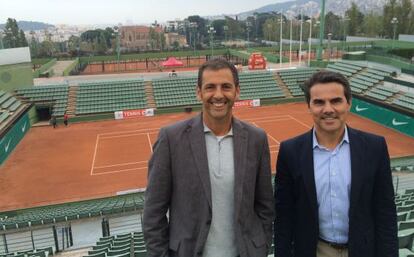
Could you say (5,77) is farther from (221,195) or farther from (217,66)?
(221,195)

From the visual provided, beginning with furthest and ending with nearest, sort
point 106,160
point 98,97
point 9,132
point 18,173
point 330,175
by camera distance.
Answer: point 98,97 < point 9,132 < point 106,160 < point 18,173 < point 330,175

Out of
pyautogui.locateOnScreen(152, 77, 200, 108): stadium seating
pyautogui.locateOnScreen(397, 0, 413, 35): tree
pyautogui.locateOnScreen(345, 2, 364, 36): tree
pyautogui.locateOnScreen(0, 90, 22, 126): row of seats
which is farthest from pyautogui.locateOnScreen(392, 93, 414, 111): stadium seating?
pyautogui.locateOnScreen(345, 2, 364, 36): tree

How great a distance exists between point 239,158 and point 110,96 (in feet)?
98.9

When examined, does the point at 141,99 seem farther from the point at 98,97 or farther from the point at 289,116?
the point at 289,116

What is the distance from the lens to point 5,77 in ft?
99.0

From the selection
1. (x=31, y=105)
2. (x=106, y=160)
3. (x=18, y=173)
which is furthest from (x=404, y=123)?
(x=31, y=105)

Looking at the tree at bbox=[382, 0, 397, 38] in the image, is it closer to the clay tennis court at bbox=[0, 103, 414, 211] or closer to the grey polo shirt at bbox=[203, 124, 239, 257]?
the clay tennis court at bbox=[0, 103, 414, 211]

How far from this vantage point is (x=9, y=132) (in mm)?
22391

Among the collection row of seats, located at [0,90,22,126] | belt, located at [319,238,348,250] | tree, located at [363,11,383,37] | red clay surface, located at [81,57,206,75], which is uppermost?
tree, located at [363,11,383,37]

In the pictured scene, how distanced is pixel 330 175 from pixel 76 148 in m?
21.6

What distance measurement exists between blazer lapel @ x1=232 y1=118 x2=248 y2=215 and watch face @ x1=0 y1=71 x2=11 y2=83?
31.9 meters

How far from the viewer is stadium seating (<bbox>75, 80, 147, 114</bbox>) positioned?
30.1 metres

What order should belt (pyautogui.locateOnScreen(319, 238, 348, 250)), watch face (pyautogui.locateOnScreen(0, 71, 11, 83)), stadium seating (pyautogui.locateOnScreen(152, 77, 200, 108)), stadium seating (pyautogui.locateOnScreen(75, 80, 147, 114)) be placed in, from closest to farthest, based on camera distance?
belt (pyautogui.locateOnScreen(319, 238, 348, 250)) < watch face (pyautogui.locateOnScreen(0, 71, 11, 83)) < stadium seating (pyautogui.locateOnScreen(75, 80, 147, 114)) < stadium seating (pyautogui.locateOnScreen(152, 77, 200, 108))

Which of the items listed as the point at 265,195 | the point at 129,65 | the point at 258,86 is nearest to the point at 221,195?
the point at 265,195
